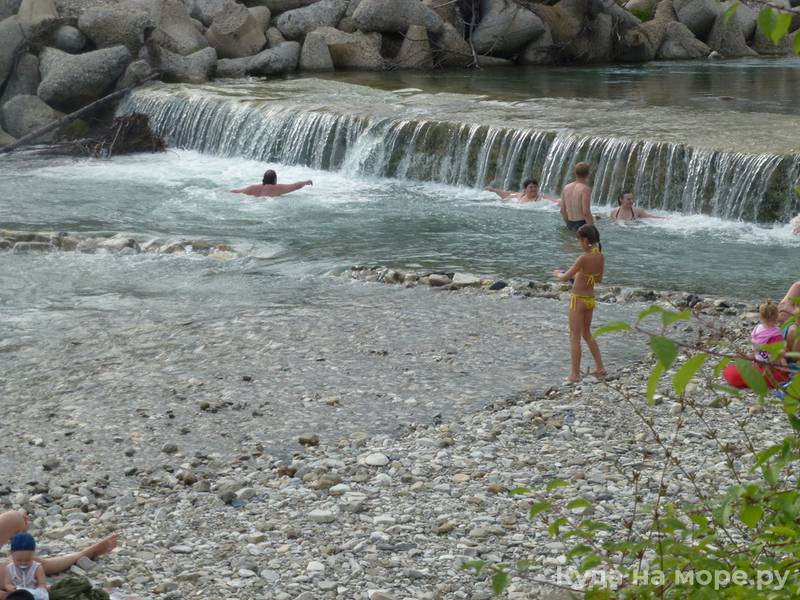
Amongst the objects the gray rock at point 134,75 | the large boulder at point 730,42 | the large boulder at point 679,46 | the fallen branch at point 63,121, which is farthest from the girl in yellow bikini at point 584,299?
the large boulder at point 730,42

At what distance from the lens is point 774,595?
13.4ft

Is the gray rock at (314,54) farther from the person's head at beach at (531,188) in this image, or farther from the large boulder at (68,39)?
the person's head at beach at (531,188)

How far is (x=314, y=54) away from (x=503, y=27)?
5.68 metres

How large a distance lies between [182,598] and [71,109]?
2072 centimetres

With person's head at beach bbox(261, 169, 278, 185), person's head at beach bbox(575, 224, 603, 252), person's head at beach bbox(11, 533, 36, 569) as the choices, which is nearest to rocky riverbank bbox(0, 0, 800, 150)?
person's head at beach bbox(261, 169, 278, 185)

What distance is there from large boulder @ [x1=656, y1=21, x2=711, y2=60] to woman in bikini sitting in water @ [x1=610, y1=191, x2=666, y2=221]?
1902cm

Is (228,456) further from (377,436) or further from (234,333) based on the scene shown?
(234,333)

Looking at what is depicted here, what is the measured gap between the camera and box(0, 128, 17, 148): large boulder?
81.2 feet

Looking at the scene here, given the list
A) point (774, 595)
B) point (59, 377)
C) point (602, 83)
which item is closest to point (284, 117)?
point (602, 83)

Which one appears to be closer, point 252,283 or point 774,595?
point 774,595

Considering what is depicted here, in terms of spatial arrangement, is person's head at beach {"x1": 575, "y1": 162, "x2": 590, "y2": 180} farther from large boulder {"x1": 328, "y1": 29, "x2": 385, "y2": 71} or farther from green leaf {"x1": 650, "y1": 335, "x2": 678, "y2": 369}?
large boulder {"x1": 328, "y1": 29, "x2": 385, "y2": 71}

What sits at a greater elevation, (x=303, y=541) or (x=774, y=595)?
(x=774, y=595)

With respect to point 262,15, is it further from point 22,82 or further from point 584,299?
point 584,299

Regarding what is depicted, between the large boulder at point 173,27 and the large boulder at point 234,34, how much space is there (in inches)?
24.4
